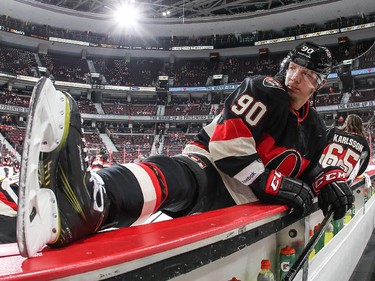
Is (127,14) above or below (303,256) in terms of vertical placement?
A: above

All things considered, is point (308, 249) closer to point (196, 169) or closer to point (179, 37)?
point (196, 169)

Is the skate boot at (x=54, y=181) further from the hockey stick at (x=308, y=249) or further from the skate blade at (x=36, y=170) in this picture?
the hockey stick at (x=308, y=249)

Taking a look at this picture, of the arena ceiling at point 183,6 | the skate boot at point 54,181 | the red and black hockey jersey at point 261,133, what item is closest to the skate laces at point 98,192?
the skate boot at point 54,181

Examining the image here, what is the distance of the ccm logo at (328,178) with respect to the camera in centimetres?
138

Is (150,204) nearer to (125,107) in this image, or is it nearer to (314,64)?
(314,64)

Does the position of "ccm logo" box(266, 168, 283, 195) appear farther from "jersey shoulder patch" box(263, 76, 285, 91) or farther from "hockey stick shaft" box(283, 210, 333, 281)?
"jersey shoulder patch" box(263, 76, 285, 91)

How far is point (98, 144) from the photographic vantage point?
60.0 ft

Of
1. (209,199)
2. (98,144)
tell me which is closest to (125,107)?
(98,144)

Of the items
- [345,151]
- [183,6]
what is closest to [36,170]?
[345,151]

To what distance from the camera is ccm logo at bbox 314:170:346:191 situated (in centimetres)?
138

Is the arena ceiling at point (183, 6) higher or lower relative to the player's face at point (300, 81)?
higher

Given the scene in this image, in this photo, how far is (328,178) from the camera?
1387 millimetres

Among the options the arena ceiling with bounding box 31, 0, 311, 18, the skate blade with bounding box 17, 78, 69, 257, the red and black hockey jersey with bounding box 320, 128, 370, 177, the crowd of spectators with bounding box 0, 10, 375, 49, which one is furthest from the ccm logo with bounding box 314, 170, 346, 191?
the crowd of spectators with bounding box 0, 10, 375, 49

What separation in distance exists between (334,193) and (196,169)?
524 millimetres
